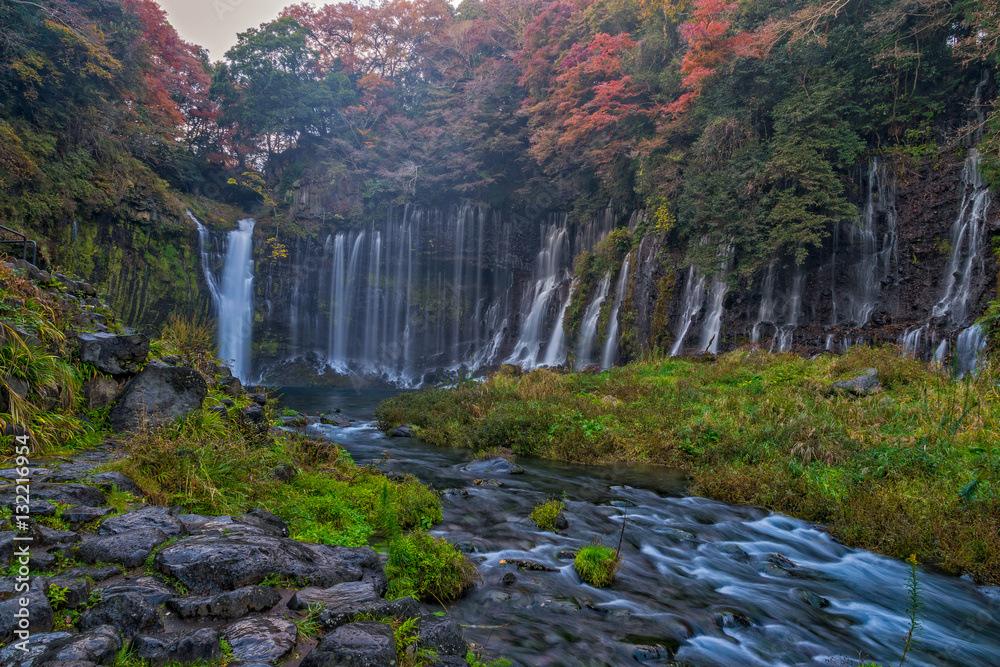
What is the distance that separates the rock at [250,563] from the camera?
2.99 m

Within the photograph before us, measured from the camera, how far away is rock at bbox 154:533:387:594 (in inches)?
118

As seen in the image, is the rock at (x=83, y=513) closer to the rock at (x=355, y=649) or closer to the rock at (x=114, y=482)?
the rock at (x=114, y=482)

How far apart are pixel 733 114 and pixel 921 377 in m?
11.6

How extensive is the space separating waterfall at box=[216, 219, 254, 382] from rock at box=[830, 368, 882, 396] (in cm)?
3020

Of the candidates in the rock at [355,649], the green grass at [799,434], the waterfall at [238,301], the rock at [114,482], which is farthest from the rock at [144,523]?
the waterfall at [238,301]

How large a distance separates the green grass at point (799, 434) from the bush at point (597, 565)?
119 inches

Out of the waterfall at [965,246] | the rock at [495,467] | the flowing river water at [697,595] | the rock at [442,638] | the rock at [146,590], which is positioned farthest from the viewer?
the waterfall at [965,246]

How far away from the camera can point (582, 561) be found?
15.3ft

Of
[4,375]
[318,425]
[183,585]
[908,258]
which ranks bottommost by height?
[318,425]

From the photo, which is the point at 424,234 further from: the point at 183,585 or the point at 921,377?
the point at 183,585

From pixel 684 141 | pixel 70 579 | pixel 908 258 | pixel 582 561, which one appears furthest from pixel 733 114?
pixel 70 579

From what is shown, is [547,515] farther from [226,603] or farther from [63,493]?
[63,493]

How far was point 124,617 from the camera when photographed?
2459mm

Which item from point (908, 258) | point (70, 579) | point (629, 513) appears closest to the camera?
point (70, 579)
